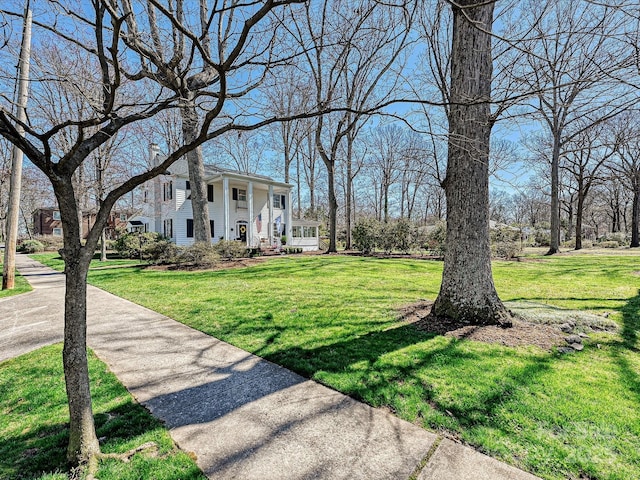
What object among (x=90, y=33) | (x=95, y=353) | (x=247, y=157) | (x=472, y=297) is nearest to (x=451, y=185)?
(x=472, y=297)

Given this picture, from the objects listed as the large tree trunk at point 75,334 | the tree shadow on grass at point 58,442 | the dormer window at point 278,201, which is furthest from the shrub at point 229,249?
the large tree trunk at point 75,334

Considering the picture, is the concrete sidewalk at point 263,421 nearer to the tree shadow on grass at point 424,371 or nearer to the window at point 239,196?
the tree shadow on grass at point 424,371

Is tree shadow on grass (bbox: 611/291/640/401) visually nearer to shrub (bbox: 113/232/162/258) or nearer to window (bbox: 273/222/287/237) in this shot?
shrub (bbox: 113/232/162/258)

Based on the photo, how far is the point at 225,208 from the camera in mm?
18562

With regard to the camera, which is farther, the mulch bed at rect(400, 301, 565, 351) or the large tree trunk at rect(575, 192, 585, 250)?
the large tree trunk at rect(575, 192, 585, 250)

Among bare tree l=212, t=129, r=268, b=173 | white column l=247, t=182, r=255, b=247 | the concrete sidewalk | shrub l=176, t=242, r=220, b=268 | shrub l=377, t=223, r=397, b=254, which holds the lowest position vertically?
the concrete sidewalk

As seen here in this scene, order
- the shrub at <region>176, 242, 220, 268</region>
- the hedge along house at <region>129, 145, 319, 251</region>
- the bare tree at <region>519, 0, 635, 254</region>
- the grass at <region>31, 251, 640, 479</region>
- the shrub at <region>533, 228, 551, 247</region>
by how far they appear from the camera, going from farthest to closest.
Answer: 1. the shrub at <region>533, 228, 551, 247</region>
2. the hedge along house at <region>129, 145, 319, 251</region>
3. the shrub at <region>176, 242, 220, 268</region>
4. the bare tree at <region>519, 0, 635, 254</region>
5. the grass at <region>31, 251, 640, 479</region>

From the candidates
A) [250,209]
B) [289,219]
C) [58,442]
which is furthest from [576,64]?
[289,219]

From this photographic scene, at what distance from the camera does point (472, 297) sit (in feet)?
14.8

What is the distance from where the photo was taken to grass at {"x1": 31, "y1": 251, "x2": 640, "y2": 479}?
2.14 m

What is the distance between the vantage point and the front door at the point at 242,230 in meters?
21.9

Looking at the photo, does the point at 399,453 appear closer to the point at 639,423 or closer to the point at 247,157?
the point at 639,423

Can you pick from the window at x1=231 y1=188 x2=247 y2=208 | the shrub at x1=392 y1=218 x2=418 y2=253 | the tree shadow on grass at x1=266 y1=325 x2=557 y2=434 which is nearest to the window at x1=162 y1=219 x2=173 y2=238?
the window at x1=231 y1=188 x2=247 y2=208

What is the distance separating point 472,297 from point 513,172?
6.52ft
